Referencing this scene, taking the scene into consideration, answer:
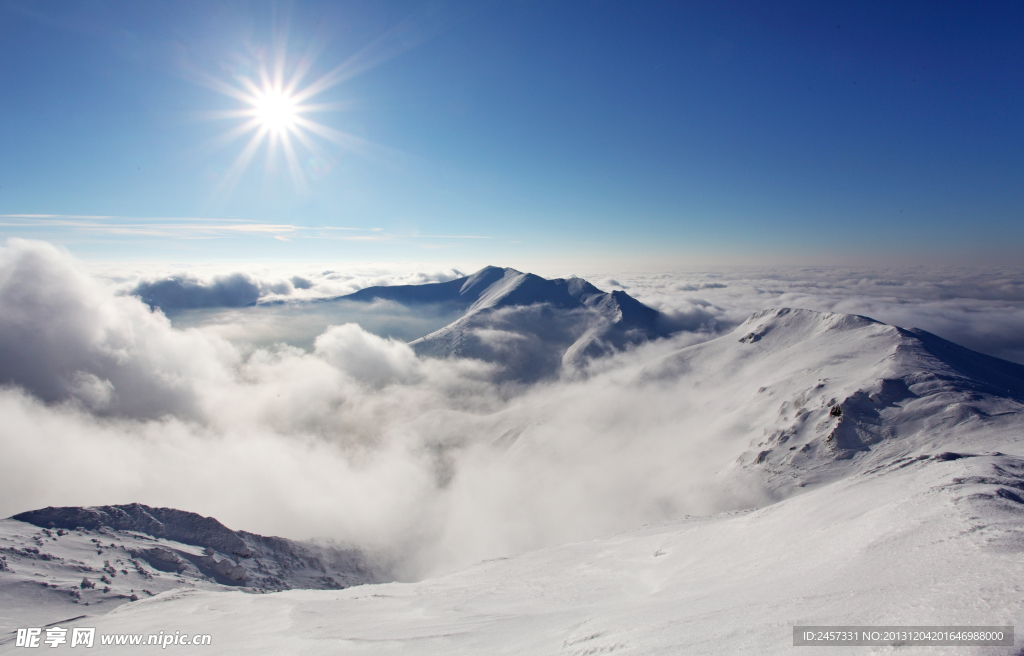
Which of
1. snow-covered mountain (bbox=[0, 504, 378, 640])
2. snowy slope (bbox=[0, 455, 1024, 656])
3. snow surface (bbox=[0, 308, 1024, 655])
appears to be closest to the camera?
snowy slope (bbox=[0, 455, 1024, 656])

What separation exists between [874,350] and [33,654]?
391 feet

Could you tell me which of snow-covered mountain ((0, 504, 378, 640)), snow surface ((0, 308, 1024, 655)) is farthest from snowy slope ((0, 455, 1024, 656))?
snow-covered mountain ((0, 504, 378, 640))

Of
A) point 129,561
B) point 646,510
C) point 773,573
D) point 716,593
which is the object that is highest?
point 773,573

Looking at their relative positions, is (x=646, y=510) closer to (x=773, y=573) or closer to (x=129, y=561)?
(x=773, y=573)

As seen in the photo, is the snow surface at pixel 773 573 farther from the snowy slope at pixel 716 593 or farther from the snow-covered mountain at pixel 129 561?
the snow-covered mountain at pixel 129 561

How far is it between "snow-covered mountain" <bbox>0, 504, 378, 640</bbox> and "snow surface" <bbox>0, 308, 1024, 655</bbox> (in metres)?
10.9

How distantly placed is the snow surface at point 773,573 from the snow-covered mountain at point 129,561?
1089 centimetres

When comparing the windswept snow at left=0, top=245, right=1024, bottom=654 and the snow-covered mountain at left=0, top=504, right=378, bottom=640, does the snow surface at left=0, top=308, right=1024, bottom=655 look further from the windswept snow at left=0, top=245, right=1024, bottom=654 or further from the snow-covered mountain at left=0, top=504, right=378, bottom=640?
the snow-covered mountain at left=0, top=504, right=378, bottom=640

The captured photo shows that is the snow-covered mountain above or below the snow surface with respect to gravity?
below

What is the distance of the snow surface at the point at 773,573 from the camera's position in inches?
372

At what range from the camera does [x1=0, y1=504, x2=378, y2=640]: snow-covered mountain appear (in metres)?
36.8

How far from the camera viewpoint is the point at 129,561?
46969 mm

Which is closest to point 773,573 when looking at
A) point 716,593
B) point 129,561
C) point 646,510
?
point 716,593

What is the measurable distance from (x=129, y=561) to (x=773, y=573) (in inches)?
2567
